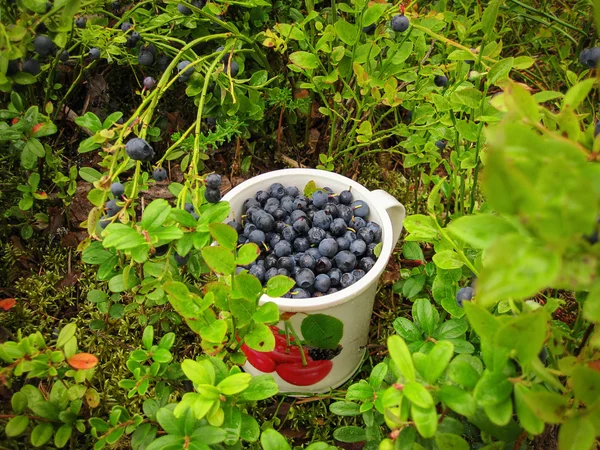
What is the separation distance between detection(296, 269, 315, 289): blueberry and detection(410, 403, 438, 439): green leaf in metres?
0.52

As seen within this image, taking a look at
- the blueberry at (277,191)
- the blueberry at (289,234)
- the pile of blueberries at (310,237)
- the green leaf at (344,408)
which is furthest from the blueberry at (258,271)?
the green leaf at (344,408)

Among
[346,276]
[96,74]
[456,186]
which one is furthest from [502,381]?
[96,74]

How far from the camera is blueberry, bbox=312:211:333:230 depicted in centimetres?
124

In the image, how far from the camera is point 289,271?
3.87 feet

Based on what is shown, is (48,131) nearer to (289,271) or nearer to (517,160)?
(289,271)

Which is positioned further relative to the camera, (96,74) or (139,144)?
(96,74)

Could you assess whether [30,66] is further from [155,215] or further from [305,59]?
[305,59]

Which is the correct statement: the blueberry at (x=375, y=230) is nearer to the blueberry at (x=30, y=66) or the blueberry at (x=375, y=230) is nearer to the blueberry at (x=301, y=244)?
the blueberry at (x=301, y=244)

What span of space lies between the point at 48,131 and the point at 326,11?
35.1 inches

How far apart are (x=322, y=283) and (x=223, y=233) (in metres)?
0.38

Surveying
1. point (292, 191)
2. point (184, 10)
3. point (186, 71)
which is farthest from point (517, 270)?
point (184, 10)

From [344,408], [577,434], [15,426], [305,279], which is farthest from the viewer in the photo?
[305,279]

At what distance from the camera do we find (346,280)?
1.17m

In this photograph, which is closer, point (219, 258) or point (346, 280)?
point (219, 258)
